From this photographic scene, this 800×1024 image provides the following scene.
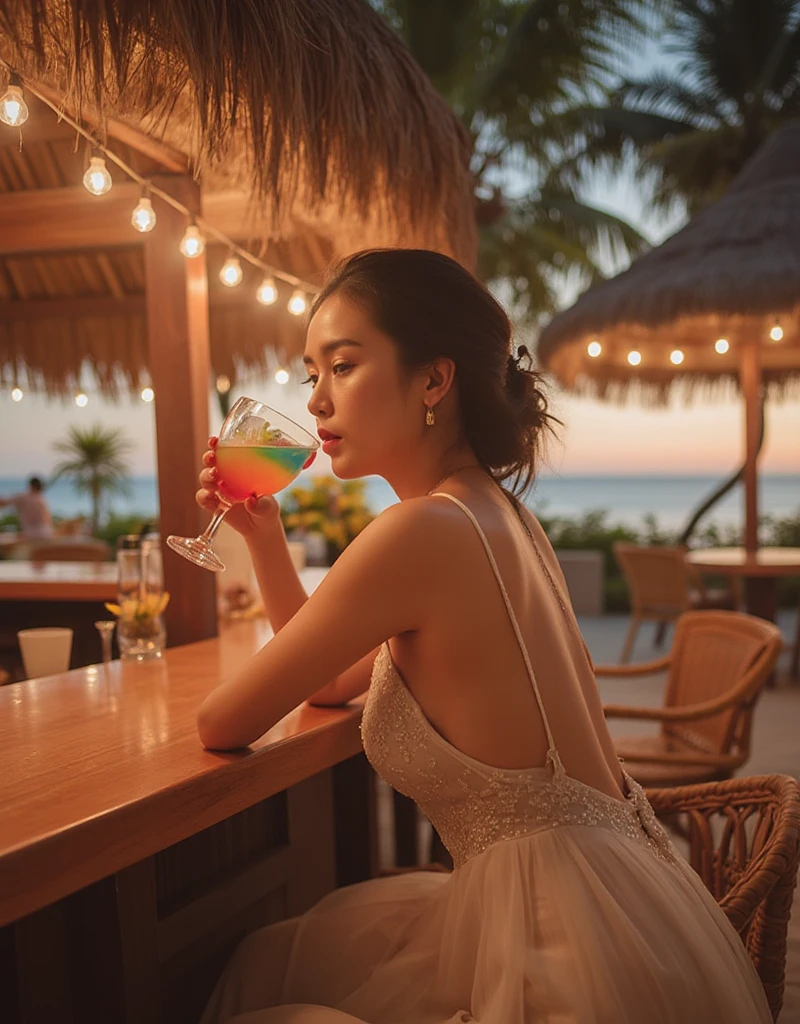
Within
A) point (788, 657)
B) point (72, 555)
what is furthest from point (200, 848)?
point (788, 657)

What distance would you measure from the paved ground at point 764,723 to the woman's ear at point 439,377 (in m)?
2.00

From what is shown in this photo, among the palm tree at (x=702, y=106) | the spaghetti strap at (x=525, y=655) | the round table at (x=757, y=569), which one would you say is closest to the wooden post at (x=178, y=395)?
the spaghetti strap at (x=525, y=655)

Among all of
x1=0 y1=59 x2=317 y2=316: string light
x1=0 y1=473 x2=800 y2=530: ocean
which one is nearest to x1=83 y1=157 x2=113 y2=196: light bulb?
x1=0 y1=59 x2=317 y2=316: string light

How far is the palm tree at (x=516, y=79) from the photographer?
37.1ft

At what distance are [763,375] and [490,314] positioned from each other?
874cm

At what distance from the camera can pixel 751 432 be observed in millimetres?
8125

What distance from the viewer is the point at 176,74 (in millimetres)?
2064

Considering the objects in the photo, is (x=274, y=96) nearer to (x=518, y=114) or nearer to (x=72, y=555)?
(x=72, y=555)

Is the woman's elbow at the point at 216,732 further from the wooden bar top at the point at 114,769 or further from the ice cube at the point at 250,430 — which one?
the ice cube at the point at 250,430

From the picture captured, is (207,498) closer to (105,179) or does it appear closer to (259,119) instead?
(105,179)

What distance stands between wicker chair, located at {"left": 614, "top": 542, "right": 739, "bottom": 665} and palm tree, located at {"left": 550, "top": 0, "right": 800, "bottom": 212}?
7.68 m

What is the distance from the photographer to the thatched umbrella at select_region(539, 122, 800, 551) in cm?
670

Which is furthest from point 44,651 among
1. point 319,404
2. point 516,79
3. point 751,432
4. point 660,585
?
point 516,79

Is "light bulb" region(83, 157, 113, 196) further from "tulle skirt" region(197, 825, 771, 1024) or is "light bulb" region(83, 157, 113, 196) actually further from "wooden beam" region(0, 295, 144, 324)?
"wooden beam" region(0, 295, 144, 324)
